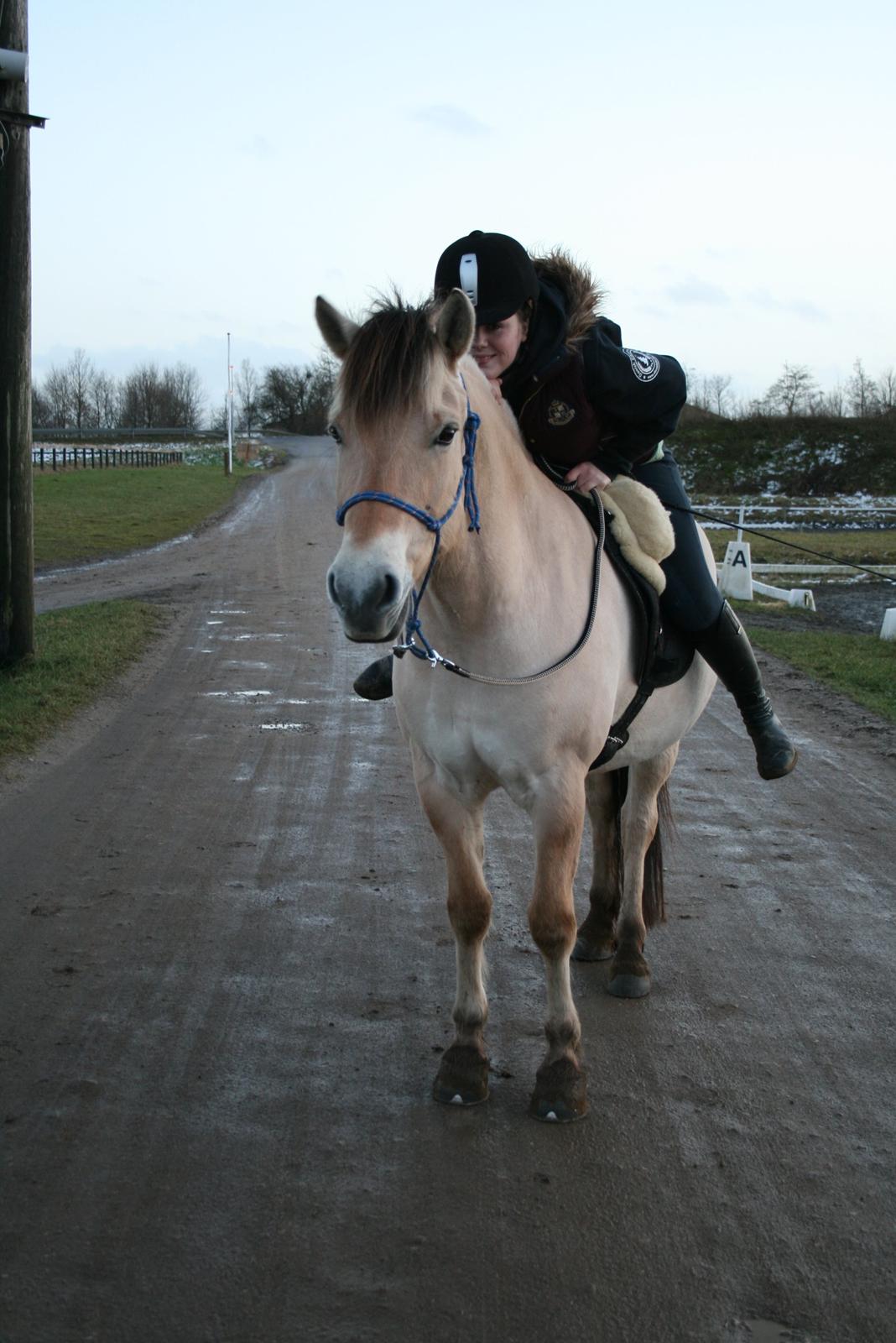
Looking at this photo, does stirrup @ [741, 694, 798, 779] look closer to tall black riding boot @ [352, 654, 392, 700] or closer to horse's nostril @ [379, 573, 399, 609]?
tall black riding boot @ [352, 654, 392, 700]

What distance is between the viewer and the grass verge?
1029 centimetres

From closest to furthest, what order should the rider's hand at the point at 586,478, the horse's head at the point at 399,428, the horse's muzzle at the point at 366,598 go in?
the horse's muzzle at the point at 366,598 < the horse's head at the point at 399,428 < the rider's hand at the point at 586,478

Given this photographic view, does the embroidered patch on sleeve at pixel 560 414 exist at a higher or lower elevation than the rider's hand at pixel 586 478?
higher

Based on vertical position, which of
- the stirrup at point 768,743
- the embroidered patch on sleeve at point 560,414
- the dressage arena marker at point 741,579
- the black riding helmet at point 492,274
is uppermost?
the black riding helmet at point 492,274


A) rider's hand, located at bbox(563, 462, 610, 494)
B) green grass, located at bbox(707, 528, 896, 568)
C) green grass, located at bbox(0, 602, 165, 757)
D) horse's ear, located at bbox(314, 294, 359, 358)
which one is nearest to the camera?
horse's ear, located at bbox(314, 294, 359, 358)

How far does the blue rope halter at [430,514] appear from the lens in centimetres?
294

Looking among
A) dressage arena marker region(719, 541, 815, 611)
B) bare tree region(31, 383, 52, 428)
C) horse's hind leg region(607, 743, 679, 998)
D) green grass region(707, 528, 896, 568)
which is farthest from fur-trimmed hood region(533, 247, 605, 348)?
bare tree region(31, 383, 52, 428)

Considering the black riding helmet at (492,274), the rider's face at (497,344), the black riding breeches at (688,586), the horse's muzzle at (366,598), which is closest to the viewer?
the horse's muzzle at (366,598)

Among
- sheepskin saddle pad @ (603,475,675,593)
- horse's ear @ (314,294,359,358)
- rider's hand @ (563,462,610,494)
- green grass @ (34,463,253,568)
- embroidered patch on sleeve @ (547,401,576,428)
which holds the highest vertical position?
horse's ear @ (314,294,359,358)

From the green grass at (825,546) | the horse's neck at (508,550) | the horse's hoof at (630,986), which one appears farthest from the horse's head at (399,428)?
the green grass at (825,546)

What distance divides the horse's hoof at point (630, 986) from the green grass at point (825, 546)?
17.5 m

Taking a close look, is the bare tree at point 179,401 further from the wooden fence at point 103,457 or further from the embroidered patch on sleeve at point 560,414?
the embroidered patch on sleeve at point 560,414

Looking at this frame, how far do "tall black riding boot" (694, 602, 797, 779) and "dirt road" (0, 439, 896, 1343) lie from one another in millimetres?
739

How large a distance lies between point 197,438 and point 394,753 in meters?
69.0
